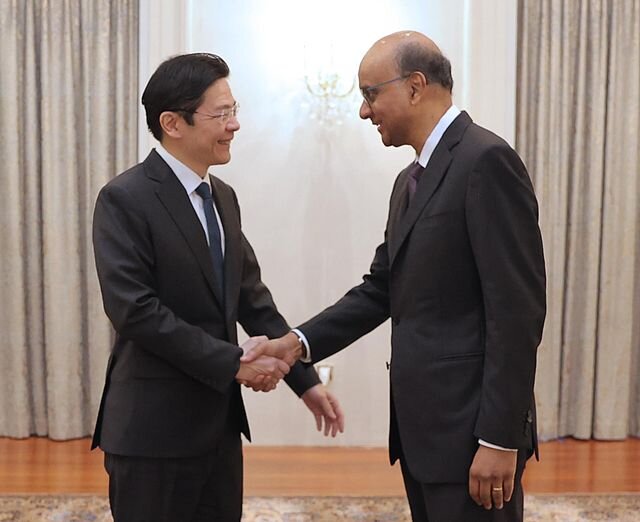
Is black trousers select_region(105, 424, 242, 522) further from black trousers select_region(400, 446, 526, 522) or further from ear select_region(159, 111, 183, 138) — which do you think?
ear select_region(159, 111, 183, 138)

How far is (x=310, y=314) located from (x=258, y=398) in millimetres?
561

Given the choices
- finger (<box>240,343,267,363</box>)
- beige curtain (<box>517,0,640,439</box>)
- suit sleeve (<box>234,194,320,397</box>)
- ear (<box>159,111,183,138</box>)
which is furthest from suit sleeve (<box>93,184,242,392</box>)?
beige curtain (<box>517,0,640,439</box>)

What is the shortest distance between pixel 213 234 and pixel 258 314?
0.40 meters

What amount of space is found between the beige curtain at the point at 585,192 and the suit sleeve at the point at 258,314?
2746 mm

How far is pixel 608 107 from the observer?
16.7 ft

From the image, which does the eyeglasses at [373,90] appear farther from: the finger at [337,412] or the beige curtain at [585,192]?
the beige curtain at [585,192]

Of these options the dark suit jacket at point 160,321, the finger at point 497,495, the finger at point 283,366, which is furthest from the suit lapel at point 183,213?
the finger at point 497,495

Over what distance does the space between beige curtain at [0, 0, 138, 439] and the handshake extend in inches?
103

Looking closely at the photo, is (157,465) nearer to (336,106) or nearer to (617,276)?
(336,106)

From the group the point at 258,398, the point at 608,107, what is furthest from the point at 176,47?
the point at 608,107

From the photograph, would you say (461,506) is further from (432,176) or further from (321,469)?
(321,469)

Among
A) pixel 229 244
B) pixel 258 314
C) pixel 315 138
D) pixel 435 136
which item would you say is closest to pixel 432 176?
pixel 435 136

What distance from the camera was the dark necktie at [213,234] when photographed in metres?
2.44

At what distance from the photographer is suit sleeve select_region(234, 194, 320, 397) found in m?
2.73
